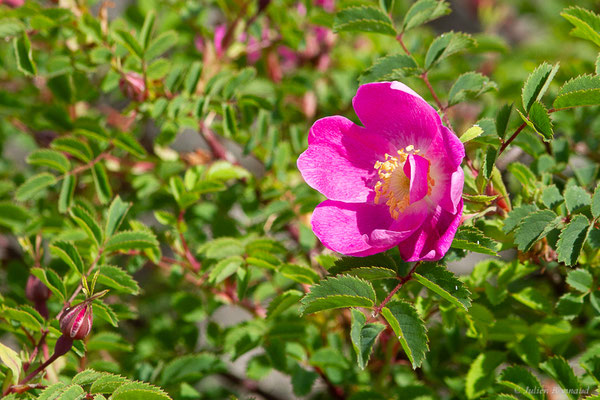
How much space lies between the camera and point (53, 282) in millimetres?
1088

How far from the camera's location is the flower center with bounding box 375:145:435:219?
989mm

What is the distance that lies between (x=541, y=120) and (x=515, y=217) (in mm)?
165

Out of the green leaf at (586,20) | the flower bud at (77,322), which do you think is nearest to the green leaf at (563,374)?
the green leaf at (586,20)

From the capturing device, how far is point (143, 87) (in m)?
1.44

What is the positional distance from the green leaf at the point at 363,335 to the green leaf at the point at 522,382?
30cm

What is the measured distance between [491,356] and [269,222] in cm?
64

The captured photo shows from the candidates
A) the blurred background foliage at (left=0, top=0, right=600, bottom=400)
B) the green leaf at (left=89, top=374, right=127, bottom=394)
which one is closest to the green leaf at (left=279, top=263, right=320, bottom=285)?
the blurred background foliage at (left=0, top=0, right=600, bottom=400)

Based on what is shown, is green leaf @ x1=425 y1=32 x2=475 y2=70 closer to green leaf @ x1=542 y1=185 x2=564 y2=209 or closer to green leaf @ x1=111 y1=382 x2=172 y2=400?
green leaf @ x1=542 y1=185 x2=564 y2=209

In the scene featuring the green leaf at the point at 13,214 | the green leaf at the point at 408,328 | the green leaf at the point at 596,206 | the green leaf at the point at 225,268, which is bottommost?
the green leaf at the point at 13,214

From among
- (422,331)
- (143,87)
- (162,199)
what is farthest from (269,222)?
(422,331)

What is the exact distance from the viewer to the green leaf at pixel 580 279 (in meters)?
1.04

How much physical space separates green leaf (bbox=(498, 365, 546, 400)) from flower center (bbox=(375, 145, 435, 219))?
362mm

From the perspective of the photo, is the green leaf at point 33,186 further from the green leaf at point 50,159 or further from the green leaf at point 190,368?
the green leaf at point 190,368

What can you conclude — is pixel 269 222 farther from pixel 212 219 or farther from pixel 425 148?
pixel 425 148
